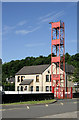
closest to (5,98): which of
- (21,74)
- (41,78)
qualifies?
(41,78)

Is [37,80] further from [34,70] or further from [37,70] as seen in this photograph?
[34,70]

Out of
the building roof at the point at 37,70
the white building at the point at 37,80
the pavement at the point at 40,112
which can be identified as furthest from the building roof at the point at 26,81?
the pavement at the point at 40,112

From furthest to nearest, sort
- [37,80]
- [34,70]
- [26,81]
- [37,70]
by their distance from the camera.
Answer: [34,70]
[37,70]
[26,81]
[37,80]

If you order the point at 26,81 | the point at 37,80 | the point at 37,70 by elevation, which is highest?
the point at 37,70

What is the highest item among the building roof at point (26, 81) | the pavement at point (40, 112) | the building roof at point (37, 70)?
the building roof at point (37, 70)

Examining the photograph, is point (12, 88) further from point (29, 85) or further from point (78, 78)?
point (78, 78)

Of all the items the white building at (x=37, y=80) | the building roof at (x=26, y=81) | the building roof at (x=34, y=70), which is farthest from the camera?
the building roof at (x=34, y=70)

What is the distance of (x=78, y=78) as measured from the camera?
189 feet

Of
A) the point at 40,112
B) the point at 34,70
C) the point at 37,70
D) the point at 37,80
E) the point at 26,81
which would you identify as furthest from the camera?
the point at 34,70

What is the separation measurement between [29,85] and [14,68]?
65.0 meters

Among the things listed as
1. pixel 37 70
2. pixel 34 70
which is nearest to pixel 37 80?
pixel 37 70

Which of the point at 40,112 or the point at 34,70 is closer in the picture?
the point at 40,112

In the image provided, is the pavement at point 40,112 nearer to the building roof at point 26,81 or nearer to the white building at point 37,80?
the white building at point 37,80

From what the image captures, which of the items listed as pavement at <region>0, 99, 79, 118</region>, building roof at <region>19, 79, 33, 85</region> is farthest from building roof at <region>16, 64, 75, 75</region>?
pavement at <region>0, 99, 79, 118</region>
